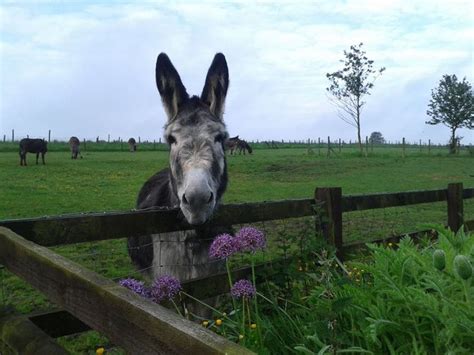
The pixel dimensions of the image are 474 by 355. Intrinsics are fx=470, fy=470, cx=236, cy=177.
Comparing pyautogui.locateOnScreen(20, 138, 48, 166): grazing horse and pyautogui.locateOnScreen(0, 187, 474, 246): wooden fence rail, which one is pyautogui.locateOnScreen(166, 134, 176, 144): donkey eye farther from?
pyautogui.locateOnScreen(20, 138, 48, 166): grazing horse

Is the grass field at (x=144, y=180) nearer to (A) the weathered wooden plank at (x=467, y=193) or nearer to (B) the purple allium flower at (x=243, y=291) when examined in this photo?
(A) the weathered wooden plank at (x=467, y=193)

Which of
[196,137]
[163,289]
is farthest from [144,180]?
[163,289]

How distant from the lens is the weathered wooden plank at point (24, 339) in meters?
1.75

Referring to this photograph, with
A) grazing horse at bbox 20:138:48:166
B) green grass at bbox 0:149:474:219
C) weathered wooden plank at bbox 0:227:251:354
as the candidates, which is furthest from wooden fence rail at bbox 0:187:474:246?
grazing horse at bbox 20:138:48:166

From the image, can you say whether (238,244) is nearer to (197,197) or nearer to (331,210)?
(197,197)

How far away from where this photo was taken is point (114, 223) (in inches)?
112

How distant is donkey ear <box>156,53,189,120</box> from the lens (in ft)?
12.7

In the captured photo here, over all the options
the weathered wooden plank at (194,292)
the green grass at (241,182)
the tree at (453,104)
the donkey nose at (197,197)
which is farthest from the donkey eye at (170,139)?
the tree at (453,104)

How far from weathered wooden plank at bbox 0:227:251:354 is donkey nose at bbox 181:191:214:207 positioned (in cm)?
105

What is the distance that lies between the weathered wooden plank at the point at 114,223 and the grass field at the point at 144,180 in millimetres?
776

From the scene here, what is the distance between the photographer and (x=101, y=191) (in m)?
16.3

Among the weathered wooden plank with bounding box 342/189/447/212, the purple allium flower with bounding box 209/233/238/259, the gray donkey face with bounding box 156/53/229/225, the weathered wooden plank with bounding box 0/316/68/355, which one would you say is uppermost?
the gray donkey face with bounding box 156/53/229/225

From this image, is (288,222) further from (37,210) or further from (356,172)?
(356,172)

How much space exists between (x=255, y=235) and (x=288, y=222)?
779 cm
